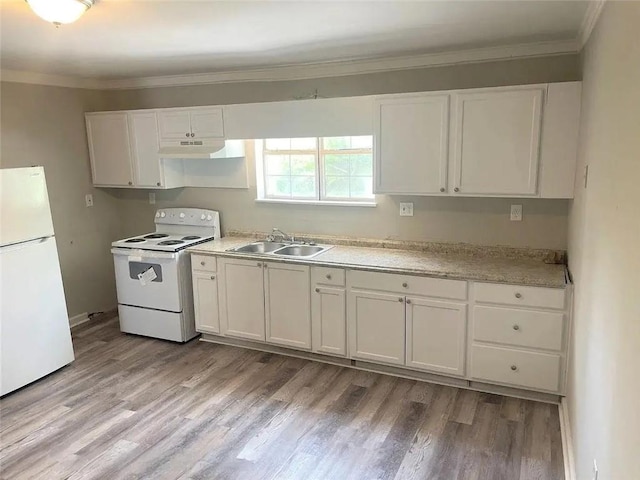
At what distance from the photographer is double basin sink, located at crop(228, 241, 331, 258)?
4.13 metres

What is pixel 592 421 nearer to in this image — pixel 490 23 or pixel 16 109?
pixel 490 23

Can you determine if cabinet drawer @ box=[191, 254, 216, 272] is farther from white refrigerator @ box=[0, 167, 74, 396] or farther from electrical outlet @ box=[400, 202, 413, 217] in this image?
electrical outlet @ box=[400, 202, 413, 217]

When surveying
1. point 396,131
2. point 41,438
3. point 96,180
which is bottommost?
point 41,438

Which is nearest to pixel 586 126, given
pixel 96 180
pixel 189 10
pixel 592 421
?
pixel 592 421

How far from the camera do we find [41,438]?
9.75 feet

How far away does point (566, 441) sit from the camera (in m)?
2.72

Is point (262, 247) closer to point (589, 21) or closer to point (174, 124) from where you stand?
point (174, 124)

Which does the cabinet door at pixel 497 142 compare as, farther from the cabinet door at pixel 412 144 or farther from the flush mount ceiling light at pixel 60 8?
the flush mount ceiling light at pixel 60 8

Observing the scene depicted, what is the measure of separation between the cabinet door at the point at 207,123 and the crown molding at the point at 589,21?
2.64m

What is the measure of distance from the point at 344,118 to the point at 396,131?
0.43 m

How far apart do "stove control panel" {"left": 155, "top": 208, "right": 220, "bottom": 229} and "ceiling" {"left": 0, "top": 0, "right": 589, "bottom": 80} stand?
139 centimetres

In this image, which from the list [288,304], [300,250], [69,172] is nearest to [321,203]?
[300,250]

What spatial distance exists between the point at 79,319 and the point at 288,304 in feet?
7.76

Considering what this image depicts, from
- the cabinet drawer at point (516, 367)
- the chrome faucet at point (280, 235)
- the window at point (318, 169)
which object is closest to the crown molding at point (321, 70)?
the window at point (318, 169)
